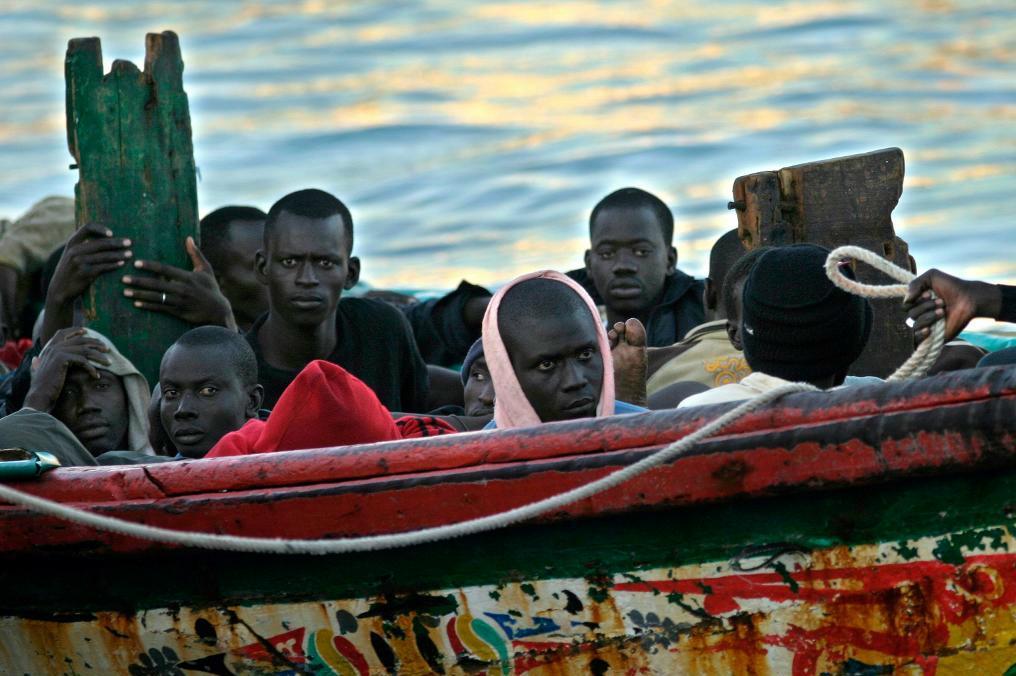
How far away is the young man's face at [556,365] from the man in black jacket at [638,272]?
7.59 ft

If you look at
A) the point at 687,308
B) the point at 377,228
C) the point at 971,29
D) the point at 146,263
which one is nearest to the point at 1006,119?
the point at 971,29

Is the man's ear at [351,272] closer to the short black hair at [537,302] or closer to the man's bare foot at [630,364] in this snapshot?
the man's bare foot at [630,364]

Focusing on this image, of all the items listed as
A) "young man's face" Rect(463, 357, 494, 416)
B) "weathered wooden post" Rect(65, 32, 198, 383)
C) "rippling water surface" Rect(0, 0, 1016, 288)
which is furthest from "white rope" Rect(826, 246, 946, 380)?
"rippling water surface" Rect(0, 0, 1016, 288)

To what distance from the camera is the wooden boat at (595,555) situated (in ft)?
9.52

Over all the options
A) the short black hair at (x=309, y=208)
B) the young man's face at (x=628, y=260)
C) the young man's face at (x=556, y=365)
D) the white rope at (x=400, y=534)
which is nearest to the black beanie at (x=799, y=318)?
the white rope at (x=400, y=534)

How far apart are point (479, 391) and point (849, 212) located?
120cm

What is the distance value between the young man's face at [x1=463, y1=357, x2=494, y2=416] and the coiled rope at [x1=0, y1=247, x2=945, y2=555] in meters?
1.39

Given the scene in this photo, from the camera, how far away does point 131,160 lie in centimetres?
509

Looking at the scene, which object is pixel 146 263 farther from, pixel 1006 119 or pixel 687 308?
pixel 1006 119

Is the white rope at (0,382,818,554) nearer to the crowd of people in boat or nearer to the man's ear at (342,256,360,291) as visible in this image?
the crowd of people in boat

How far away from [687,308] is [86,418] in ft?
7.70

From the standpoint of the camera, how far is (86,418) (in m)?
4.64

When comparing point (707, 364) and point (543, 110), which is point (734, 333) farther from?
point (543, 110)

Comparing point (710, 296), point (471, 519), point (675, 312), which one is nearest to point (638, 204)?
point (675, 312)
